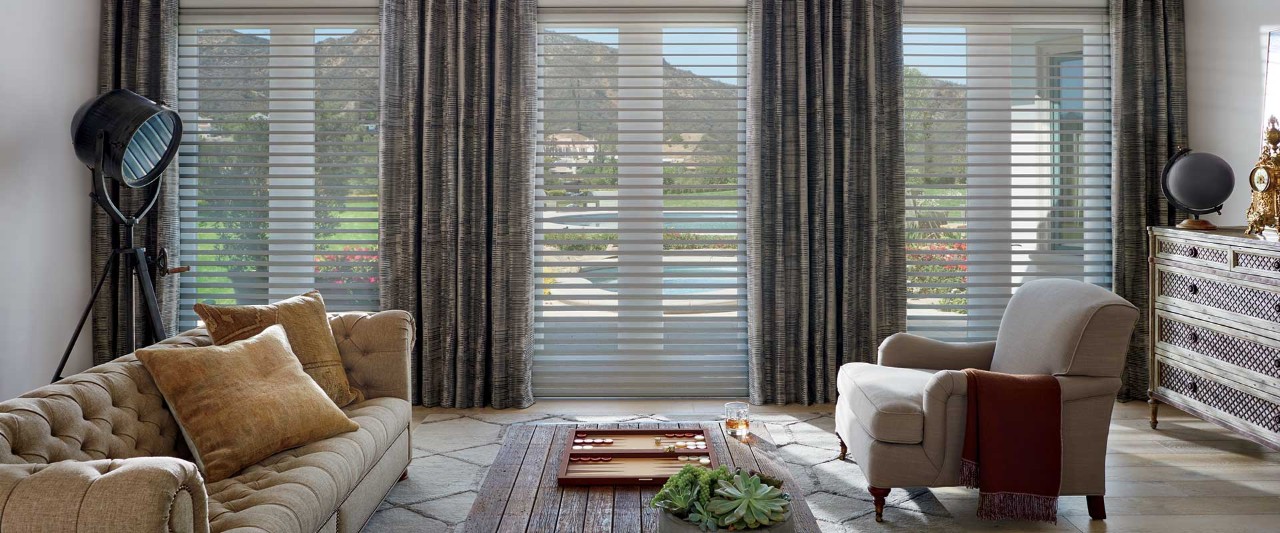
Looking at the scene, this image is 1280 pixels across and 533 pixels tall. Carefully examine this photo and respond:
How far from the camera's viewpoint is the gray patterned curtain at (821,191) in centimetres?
489

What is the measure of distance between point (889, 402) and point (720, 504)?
1.47 metres

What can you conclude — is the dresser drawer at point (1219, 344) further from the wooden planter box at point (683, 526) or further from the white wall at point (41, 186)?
the white wall at point (41, 186)

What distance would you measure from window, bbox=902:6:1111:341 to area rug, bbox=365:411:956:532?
4.05ft

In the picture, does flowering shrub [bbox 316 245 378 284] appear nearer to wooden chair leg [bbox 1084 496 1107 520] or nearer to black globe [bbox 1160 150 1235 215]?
wooden chair leg [bbox 1084 496 1107 520]

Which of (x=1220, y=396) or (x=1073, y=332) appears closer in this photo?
(x=1073, y=332)

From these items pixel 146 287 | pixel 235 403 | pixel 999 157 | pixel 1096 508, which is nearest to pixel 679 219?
pixel 999 157

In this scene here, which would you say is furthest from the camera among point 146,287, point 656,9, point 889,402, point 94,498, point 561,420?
point 656,9

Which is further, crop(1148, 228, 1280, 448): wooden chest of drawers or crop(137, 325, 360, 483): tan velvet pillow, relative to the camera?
crop(1148, 228, 1280, 448): wooden chest of drawers

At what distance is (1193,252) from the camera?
13.8 feet

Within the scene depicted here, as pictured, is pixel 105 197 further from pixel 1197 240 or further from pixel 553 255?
pixel 1197 240

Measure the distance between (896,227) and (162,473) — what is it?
411cm

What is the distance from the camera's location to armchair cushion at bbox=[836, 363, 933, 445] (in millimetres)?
3137

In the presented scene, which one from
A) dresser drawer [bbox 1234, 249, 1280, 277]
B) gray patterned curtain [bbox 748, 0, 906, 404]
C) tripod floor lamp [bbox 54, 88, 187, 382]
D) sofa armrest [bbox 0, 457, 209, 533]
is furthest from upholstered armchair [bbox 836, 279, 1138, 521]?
tripod floor lamp [bbox 54, 88, 187, 382]

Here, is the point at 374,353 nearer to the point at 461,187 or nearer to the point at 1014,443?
the point at 461,187
